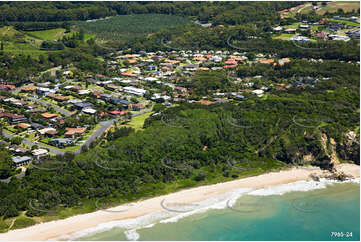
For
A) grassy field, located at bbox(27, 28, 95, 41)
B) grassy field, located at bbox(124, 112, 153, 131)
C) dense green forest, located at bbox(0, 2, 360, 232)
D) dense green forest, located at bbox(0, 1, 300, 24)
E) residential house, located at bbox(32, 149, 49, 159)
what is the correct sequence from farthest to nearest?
dense green forest, located at bbox(0, 1, 300, 24), grassy field, located at bbox(27, 28, 95, 41), grassy field, located at bbox(124, 112, 153, 131), residential house, located at bbox(32, 149, 49, 159), dense green forest, located at bbox(0, 2, 360, 232)

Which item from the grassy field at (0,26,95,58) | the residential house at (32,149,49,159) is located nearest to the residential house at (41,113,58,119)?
the residential house at (32,149,49,159)

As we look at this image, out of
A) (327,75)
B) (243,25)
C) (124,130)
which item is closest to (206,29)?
(243,25)

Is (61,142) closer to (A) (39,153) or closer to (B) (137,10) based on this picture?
(A) (39,153)

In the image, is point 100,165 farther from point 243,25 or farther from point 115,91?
point 243,25

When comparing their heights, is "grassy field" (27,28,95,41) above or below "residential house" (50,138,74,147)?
above

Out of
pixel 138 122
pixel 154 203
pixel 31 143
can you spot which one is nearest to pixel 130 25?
pixel 138 122

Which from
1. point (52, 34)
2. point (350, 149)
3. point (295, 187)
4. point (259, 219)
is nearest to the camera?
point (259, 219)

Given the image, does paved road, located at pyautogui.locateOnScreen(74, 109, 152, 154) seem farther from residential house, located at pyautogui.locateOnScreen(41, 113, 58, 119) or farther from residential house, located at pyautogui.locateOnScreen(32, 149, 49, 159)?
residential house, located at pyautogui.locateOnScreen(41, 113, 58, 119)
